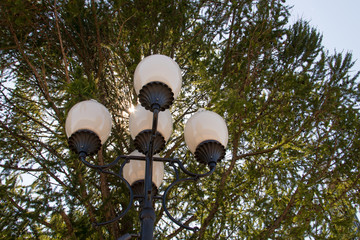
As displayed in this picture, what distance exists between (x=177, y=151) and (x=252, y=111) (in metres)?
1.82

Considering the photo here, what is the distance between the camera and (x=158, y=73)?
2.79 metres

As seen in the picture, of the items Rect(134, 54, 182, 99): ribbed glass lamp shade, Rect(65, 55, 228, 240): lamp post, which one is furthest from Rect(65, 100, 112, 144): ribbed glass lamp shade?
Rect(134, 54, 182, 99): ribbed glass lamp shade

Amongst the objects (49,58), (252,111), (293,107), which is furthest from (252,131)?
(49,58)

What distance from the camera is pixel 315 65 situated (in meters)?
6.38

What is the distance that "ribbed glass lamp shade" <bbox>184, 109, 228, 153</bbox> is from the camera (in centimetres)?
291

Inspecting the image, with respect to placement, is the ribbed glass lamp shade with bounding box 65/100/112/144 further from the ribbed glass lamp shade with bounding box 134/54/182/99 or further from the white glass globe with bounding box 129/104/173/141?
the ribbed glass lamp shade with bounding box 134/54/182/99

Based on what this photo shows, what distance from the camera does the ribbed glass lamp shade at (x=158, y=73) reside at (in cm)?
278

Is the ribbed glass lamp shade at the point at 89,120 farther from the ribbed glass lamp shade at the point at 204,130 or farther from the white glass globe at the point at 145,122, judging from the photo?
the ribbed glass lamp shade at the point at 204,130

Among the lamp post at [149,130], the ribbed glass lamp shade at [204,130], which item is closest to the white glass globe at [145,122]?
the lamp post at [149,130]

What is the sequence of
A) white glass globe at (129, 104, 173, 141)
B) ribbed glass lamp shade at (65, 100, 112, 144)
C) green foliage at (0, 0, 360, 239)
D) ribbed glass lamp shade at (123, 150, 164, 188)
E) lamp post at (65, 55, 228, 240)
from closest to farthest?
lamp post at (65, 55, 228, 240) < ribbed glass lamp shade at (65, 100, 112, 144) < white glass globe at (129, 104, 173, 141) < ribbed glass lamp shade at (123, 150, 164, 188) < green foliage at (0, 0, 360, 239)

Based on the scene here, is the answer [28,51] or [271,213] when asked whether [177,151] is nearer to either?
[271,213]

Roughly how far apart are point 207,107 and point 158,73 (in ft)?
8.92

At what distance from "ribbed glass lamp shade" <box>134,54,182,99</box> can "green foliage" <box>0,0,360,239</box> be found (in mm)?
953

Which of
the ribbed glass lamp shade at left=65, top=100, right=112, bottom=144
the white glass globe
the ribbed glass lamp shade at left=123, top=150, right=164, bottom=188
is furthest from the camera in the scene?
the ribbed glass lamp shade at left=123, top=150, right=164, bottom=188
